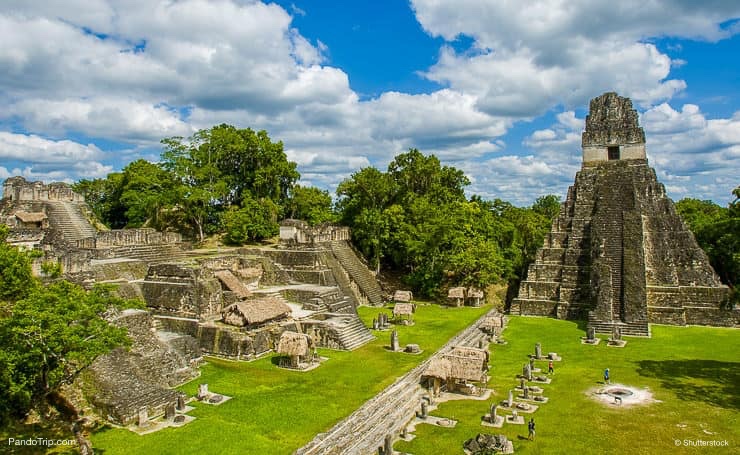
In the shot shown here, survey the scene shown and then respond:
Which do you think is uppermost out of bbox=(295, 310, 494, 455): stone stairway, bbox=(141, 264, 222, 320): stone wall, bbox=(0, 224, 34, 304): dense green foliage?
bbox=(0, 224, 34, 304): dense green foliage

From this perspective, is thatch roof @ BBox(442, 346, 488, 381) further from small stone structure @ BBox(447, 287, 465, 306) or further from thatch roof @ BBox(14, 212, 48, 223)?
thatch roof @ BBox(14, 212, 48, 223)

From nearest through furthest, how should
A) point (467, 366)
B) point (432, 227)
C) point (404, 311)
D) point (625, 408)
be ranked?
point (625, 408) → point (467, 366) → point (404, 311) → point (432, 227)

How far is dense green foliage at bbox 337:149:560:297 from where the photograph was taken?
111ft

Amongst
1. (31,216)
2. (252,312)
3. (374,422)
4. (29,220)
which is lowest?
(374,422)

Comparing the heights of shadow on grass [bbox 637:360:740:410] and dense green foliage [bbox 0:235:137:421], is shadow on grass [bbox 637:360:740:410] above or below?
below

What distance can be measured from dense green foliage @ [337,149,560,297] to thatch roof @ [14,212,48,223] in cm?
2110

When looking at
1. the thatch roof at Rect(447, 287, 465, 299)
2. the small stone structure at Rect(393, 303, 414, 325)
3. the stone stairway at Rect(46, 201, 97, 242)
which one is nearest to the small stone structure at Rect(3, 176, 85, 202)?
the stone stairway at Rect(46, 201, 97, 242)

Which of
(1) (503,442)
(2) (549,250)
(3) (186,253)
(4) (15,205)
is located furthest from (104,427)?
(2) (549,250)

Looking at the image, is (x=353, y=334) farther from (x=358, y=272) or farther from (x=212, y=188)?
(x=212, y=188)

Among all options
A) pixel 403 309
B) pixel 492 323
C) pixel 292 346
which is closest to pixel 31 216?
pixel 292 346

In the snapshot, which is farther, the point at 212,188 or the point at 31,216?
the point at 212,188

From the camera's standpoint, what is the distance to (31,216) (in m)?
29.8

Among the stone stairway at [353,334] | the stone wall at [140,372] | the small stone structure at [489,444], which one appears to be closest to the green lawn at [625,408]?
the small stone structure at [489,444]

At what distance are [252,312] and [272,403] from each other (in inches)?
249
